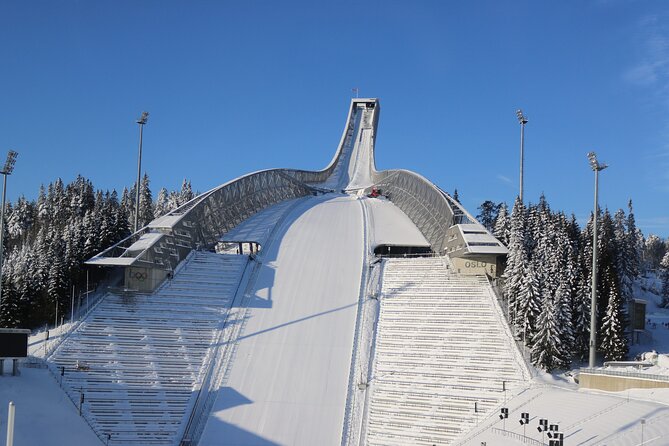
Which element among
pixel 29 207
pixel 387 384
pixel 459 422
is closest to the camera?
pixel 459 422

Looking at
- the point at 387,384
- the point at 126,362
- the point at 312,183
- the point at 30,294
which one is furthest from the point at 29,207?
the point at 387,384

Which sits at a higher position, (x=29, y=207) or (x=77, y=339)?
(x=29, y=207)

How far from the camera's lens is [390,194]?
62156 millimetres

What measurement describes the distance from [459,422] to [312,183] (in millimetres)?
45531

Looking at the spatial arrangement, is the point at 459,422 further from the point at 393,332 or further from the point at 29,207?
the point at 29,207

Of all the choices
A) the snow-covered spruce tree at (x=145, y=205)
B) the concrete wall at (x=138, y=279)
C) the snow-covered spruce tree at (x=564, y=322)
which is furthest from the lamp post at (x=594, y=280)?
the snow-covered spruce tree at (x=145, y=205)

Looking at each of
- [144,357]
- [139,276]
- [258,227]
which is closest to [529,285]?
[144,357]

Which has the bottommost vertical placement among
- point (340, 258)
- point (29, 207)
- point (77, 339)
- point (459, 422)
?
point (459, 422)

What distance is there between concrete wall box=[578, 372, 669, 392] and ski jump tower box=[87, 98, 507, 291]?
382 inches

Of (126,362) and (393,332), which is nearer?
(126,362)

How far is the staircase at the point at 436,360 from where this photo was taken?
27.5 meters

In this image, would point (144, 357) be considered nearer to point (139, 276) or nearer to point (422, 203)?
point (139, 276)

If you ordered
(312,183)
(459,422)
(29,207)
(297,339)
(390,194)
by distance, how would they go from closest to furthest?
(459,422) → (297,339) → (390,194) → (312,183) → (29,207)

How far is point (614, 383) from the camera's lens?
26.9 meters
